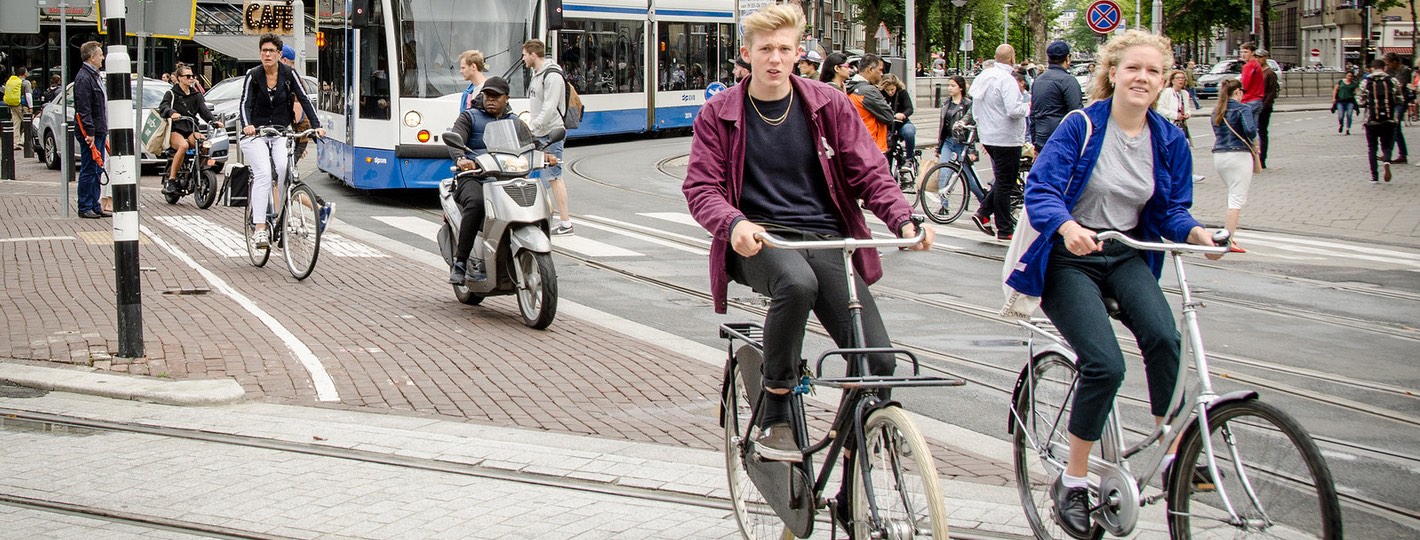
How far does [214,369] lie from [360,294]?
282 cm

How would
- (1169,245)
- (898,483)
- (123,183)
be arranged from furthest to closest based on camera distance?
(123,183), (1169,245), (898,483)

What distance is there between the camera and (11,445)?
5961 millimetres

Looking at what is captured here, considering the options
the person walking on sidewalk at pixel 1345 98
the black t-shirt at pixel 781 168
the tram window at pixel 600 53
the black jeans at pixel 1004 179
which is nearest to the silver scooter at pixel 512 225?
the black t-shirt at pixel 781 168

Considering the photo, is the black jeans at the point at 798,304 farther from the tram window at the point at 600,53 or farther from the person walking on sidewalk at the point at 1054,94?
the tram window at the point at 600,53

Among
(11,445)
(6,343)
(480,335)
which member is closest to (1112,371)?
(11,445)

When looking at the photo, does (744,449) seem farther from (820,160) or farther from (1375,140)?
(1375,140)

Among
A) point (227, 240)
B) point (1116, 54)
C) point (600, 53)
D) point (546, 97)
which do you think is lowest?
point (227, 240)

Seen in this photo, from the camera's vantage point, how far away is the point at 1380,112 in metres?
19.4

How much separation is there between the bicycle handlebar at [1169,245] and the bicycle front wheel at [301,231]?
7.47 metres

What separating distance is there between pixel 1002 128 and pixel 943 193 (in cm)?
216

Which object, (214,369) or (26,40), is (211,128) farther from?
(26,40)

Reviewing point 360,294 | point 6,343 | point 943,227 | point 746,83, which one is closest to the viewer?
point 746,83

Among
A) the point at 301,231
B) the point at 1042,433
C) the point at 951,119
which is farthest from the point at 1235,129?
the point at 1042,433

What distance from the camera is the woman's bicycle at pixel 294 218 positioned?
34.5ft
